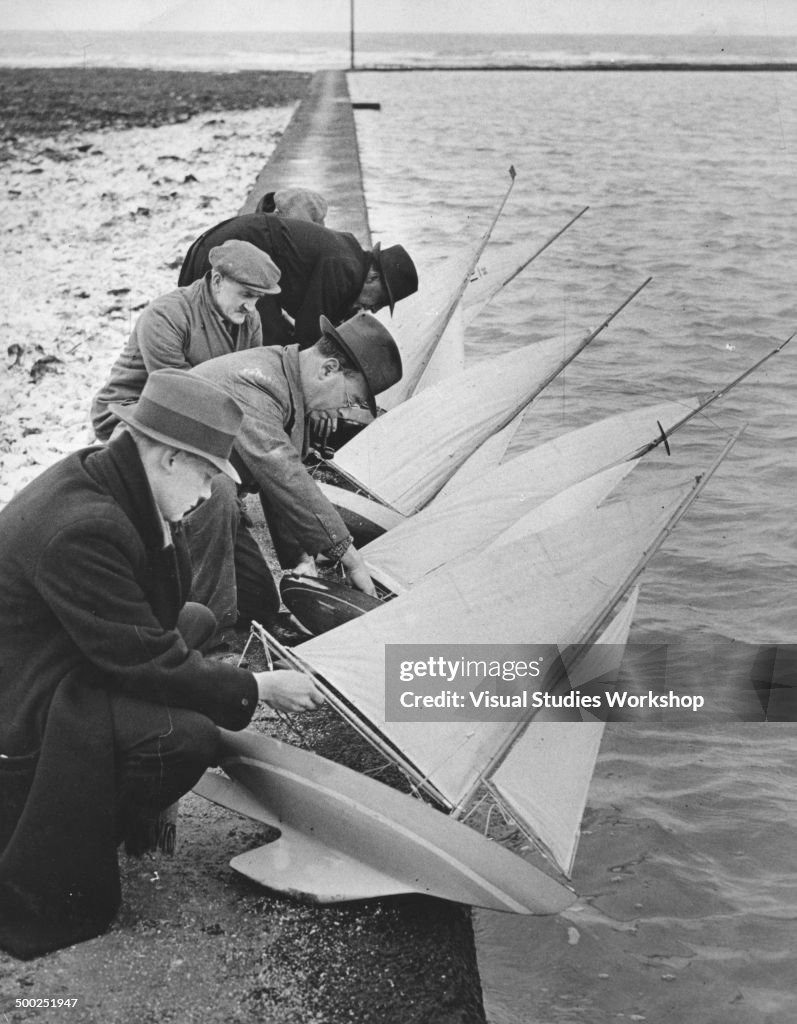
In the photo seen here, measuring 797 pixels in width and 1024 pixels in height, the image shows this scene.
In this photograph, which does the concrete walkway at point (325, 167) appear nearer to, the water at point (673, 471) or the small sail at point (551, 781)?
the water at point (673, 471)

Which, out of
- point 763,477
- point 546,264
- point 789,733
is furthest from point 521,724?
point 546,264

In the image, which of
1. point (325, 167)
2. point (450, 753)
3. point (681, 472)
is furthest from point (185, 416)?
point (325, 167)

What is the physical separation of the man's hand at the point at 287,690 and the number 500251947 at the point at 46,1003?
0.97 meters

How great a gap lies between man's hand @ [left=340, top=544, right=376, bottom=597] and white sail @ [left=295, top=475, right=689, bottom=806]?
89cm

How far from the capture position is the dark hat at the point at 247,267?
599cm

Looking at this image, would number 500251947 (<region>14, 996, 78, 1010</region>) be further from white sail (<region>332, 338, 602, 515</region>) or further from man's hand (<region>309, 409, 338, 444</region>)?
white sail (<region>332, 338, 602, 515</region>)

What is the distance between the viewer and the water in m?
4.25

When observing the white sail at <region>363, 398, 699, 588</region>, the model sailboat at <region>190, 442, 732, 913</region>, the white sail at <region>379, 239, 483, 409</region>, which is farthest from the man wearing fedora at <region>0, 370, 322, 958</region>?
the white sail at <region>379, 239, 483, 409</region>

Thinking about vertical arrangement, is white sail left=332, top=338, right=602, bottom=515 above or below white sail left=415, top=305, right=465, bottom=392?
above

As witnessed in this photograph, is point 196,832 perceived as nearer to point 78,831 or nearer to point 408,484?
point 78,831

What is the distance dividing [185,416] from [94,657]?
2.06 feet

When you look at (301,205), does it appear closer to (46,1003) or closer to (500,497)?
(500,497)

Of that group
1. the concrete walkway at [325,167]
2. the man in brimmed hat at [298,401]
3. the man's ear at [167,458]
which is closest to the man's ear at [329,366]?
the man in brimmed hat at [298,401]

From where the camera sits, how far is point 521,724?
4199 millimetres
